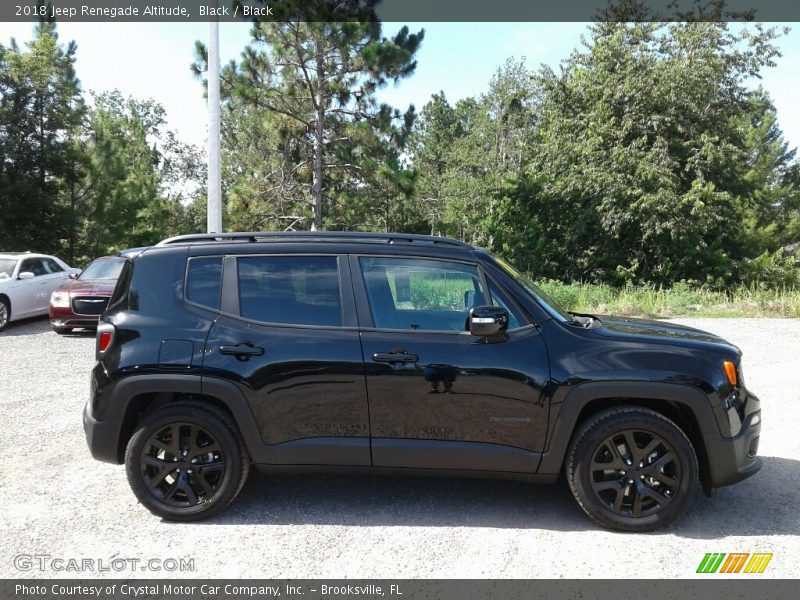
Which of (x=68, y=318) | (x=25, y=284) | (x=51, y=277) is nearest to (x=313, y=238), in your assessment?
(x=68, y=318)

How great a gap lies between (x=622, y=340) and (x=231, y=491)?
8.68ft

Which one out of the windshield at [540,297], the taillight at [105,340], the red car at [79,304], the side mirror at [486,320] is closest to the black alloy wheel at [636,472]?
the windshield at [540,297]

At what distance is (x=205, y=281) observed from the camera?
414cm

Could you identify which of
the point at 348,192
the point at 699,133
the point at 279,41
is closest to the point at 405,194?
the point at 348,192

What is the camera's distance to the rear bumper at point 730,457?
12.4ft

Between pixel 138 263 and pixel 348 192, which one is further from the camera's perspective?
pixel 348 192

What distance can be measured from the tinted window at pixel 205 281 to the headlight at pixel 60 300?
8999mm

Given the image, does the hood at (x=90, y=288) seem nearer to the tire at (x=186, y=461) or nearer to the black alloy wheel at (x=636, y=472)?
the tire at (x=186, y=461)

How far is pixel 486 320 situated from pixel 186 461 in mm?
2091

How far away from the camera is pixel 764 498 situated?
4352 millimetres

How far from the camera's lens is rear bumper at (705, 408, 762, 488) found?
379 centimetres
